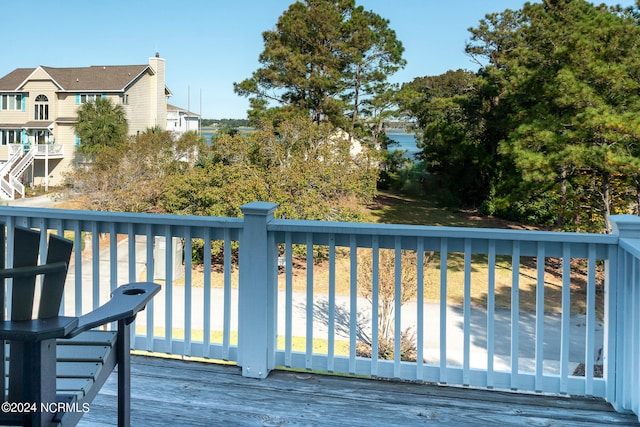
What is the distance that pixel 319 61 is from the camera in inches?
808

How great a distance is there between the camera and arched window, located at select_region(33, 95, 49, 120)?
26.0 metres

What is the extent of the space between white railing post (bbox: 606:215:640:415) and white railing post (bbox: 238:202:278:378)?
156 centimetres

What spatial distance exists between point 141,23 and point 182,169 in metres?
13.9

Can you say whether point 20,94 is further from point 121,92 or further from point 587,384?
point 587,384

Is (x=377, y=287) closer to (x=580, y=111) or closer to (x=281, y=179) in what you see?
(x=580, y=111)

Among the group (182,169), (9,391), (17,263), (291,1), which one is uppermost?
(291,1)

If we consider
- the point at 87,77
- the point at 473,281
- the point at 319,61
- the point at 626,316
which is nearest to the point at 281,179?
the point at 473,281

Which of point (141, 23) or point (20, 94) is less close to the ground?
point (141, 23)

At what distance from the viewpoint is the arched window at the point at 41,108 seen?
85.4 ft

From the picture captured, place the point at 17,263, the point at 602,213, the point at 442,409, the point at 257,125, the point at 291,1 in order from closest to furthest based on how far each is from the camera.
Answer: the point at 17,263 → the point at 442,409 → the point at 602,213 → the point at 257,125 → the point at 291,1

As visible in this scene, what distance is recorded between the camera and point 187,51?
31.2 meters

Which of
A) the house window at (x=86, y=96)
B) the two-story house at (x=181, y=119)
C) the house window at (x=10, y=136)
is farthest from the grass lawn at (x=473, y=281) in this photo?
the two-story house at (x=181, y=119)

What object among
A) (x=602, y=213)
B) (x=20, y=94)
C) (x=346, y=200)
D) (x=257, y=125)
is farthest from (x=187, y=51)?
(x=602, y=213)

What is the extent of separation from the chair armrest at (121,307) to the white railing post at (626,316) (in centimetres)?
190
